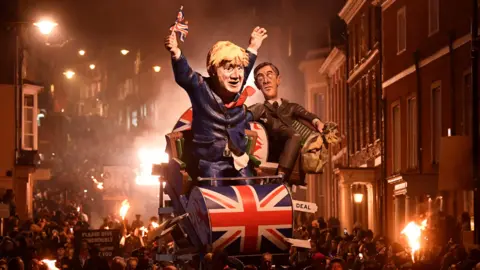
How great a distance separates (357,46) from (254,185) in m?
35.1

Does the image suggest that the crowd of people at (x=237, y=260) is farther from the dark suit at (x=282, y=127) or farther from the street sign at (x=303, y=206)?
the dark suit at (x=282, y=127)

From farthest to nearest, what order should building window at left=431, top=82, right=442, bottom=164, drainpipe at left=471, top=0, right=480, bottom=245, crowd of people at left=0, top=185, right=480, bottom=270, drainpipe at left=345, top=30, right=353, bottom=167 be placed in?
1. drainpipe at left=345, top=30, right=353, bottom=167
2. building window at left=431, top=82, right=442, bottom=164
3. drainpipe at left=471, top=0, right=480, bottom=245
4. crowd of people at left=0, top=185, right=480, bottom=270

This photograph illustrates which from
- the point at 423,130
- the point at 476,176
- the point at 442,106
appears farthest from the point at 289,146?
the point at 423,130

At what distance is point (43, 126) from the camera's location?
348 ft

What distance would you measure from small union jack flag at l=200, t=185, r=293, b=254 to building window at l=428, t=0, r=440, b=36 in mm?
18260

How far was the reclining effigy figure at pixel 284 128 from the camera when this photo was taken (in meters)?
20.3

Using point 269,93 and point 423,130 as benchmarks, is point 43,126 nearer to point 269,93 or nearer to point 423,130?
point 423,130

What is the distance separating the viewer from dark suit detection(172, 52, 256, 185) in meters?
18.1

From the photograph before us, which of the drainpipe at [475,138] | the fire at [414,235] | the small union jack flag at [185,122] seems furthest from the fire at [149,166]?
the small union jack flag at [185,122]

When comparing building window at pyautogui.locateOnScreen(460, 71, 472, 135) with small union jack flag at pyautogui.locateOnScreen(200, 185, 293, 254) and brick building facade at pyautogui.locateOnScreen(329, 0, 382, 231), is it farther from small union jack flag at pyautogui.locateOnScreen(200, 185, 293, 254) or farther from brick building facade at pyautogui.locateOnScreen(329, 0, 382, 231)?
small union jack flag at pyautogui.locateOnScreen(200, 185, 293, 254)

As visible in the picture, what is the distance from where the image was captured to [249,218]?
1706 cm

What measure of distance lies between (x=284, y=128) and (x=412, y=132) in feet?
60.0

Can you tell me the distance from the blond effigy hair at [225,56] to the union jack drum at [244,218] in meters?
1.89

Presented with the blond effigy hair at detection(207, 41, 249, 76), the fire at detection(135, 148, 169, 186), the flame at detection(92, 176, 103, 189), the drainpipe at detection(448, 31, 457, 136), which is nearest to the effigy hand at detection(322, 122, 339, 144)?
the blond effigy hair at detection(207, 41, 249, 76)
